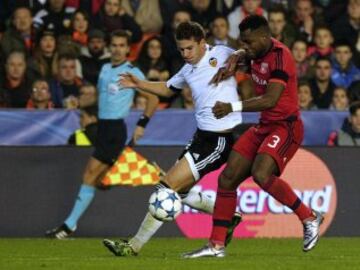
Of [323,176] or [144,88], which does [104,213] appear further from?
[144,88]

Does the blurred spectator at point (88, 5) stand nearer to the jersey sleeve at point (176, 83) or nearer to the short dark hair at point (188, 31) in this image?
the jersey sleeve at point (176, 83)

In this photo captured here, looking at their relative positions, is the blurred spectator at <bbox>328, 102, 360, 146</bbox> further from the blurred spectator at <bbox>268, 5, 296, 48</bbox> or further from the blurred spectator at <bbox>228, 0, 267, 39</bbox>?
the blurred spectator at <bbox>228, 0, 267, 39</bbox>

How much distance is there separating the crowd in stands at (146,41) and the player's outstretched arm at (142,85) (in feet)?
16.8

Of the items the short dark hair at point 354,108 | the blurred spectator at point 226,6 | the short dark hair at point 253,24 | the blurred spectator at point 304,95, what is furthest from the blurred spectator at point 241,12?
the short dark hair at point 253,24

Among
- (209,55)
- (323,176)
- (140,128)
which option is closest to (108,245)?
(209,55)

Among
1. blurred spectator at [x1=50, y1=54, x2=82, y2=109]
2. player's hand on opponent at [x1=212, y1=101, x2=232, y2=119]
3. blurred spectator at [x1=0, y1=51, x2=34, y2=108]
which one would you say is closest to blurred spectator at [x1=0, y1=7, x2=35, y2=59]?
blurred spectator at [x1=0, y1=51, x2=34, y2=108]

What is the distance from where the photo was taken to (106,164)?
53.4 ft

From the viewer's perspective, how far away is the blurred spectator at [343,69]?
19.6 m

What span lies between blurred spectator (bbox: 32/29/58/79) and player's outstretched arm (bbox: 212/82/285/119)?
25.6 feet

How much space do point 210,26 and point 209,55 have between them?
284 inches

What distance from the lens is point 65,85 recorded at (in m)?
18.9

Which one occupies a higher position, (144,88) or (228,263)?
(144,88)

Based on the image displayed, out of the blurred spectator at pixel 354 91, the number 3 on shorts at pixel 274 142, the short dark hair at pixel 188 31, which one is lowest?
the blurred spectator at pixel 354 91

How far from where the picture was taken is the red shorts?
1221 centimetres
